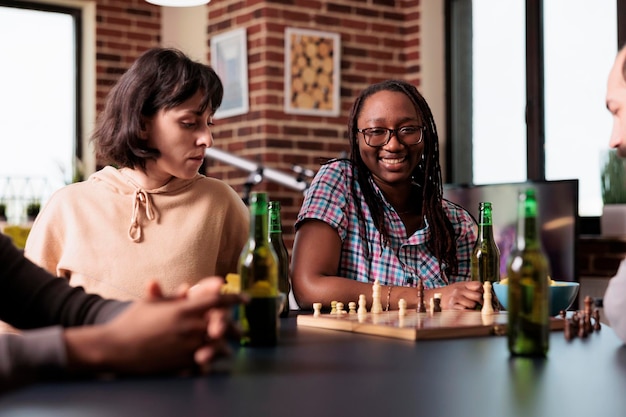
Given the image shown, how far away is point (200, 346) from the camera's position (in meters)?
1.04

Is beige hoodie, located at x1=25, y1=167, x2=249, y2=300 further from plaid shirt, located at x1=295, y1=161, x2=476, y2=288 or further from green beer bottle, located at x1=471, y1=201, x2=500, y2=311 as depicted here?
green beer bottle, located at x1=471, y1=201, x2=500, y2=311

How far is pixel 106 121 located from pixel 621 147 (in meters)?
1.24

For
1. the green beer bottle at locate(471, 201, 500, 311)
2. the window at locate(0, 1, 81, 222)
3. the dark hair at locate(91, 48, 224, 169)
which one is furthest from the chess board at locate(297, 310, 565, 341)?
the window at locate(0, 1, 81, 222)

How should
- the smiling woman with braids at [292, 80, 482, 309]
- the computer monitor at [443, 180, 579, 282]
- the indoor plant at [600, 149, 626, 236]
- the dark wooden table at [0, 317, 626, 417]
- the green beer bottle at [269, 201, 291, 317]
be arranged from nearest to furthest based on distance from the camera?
the dark wooden table at [0, 317, 626, 417] < the green beer bottle at [269, 201, 291, 317] < the smiling woman with braids at [292, 80, 482, 309] < the computer monitor at [443, 180, 579, 282] < the indoor plant at [600, 149, 626, 236]

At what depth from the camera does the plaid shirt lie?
2.21 meters

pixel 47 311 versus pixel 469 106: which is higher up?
pixel 469 106

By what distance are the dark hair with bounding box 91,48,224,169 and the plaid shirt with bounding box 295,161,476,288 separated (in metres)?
0.36

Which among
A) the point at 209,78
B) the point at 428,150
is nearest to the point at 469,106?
the point at 428,150

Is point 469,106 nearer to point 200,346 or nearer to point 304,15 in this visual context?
point 304,15

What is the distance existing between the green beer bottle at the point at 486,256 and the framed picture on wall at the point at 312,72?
2.97 metres

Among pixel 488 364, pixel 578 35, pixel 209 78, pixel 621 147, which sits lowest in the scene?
pixel 488 364

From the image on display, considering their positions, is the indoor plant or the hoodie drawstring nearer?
the hoodie drawstring

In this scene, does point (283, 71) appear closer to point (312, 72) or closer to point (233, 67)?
point (312, 72)

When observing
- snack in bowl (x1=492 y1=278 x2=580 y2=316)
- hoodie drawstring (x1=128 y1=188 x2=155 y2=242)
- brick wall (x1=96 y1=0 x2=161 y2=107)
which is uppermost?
brick wall (x1=96 y1=0 x2=161 y2=107)
